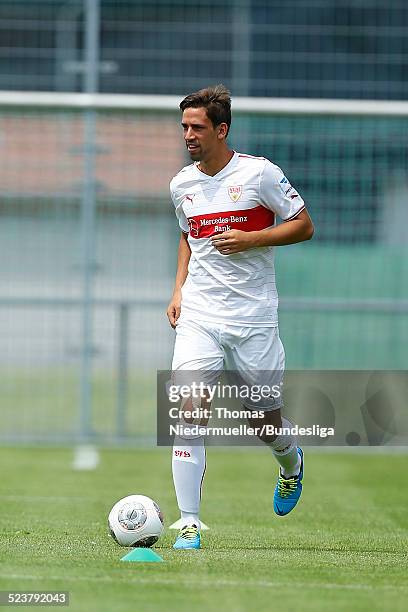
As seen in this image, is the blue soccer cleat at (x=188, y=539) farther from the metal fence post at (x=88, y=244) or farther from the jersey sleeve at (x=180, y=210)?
the metal fence post at (x=88, y=244)

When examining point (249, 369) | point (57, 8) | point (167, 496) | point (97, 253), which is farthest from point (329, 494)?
point (57, 8)

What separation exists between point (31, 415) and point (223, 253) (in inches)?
201

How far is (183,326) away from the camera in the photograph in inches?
251

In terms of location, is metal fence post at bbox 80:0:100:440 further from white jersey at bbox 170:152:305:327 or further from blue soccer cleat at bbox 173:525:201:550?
blue soccer cleat at bbox 173:525:201:550

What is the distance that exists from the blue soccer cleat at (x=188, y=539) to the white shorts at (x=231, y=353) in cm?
67

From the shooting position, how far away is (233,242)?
6180 millimetres

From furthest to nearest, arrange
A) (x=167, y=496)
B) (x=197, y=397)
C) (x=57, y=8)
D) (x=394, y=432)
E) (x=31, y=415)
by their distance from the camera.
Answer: (x=57, y=8), (x=31, y=415), (x=394, y=432), (x=167, y=496), (x=197, y=397)

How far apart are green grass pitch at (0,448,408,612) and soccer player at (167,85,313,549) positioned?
2.11 feet

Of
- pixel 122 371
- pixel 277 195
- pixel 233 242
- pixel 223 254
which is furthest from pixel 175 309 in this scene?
pixel 122 371

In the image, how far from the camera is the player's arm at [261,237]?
6.19 meters

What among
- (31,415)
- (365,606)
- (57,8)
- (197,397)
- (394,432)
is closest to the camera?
(365,606)

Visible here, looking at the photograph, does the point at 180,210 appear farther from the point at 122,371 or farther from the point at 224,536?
the point at 122,371

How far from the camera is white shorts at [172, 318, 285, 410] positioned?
20.5 ft

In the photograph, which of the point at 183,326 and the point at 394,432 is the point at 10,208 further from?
the point at 183,326
